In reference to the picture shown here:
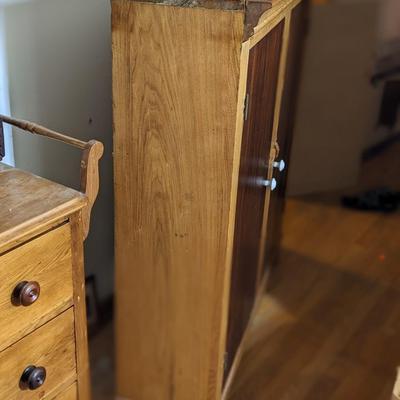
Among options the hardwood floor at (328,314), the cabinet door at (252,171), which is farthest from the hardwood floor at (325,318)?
the cabinet door at (252,171)

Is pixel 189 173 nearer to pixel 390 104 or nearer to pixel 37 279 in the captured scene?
pixel 37 279

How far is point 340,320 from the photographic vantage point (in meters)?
2.06

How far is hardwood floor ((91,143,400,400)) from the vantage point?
174 centimetres

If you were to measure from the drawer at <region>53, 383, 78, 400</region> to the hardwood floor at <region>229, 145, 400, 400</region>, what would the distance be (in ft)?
2.32

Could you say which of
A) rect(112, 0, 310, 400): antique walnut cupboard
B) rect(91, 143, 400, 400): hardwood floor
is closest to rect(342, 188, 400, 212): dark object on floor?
rect(91, 143, 400, 400): hardwood floor

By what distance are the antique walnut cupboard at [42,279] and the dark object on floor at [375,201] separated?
84.7 inches

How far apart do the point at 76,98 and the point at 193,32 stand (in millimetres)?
491

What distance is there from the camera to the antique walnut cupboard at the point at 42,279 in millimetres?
857

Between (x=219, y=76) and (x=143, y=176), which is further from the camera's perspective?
(x=143, y=176)

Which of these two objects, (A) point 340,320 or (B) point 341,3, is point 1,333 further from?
(B) point 341,3

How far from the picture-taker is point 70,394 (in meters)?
1.08

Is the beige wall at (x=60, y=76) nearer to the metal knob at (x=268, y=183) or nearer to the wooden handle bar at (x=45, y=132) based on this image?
the wooden handle bar at (x=45, y=132)

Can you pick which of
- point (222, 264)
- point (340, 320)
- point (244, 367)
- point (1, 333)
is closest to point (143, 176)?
point (222, 264)

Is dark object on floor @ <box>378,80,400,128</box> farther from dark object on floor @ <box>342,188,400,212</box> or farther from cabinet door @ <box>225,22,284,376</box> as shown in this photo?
cabinet door @ <box>225,22,284,376</box>
